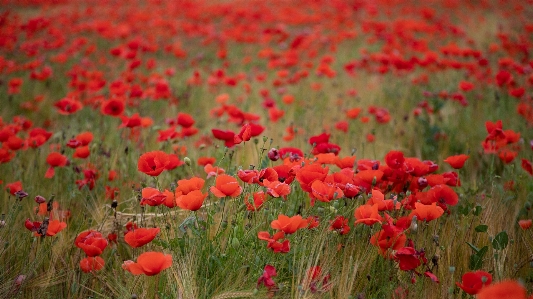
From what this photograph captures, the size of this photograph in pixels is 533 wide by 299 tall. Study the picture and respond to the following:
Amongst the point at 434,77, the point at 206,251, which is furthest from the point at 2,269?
the point at 434,77

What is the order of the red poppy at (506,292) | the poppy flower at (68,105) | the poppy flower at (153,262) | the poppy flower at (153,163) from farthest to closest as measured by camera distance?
the poppy flower at (68,105) → the poppy flower at (153,163) → the poppy flower at (153,262) → the red poppy at (506,292)

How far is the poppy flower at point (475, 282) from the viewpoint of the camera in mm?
1264

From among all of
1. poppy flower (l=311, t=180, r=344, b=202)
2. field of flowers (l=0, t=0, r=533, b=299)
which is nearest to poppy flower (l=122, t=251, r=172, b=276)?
field of flowers (l=0, t=0, r=533, b=299)

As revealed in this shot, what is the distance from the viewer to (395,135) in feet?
11.2

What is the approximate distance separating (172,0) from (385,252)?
9458mm

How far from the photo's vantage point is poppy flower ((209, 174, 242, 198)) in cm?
145

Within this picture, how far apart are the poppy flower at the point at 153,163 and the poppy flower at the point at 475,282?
3.49 ft

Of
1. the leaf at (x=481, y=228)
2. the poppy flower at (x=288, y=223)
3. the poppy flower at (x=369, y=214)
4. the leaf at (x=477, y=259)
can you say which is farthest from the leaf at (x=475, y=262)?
A: the poppy flower at (x=288, y=223)

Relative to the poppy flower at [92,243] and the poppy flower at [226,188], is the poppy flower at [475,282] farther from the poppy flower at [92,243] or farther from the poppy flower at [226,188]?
the poppy flower at [92,243]

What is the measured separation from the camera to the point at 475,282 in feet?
4.25

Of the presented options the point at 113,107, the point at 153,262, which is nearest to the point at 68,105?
the point at 113,107

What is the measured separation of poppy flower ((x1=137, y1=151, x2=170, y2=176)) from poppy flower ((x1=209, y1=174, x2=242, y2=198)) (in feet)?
0.81

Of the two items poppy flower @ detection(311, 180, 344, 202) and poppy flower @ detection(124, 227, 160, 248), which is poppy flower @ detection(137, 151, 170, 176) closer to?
poppy flower @ detection(124, 227, 160, 248)

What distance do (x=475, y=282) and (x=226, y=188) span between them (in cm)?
82
